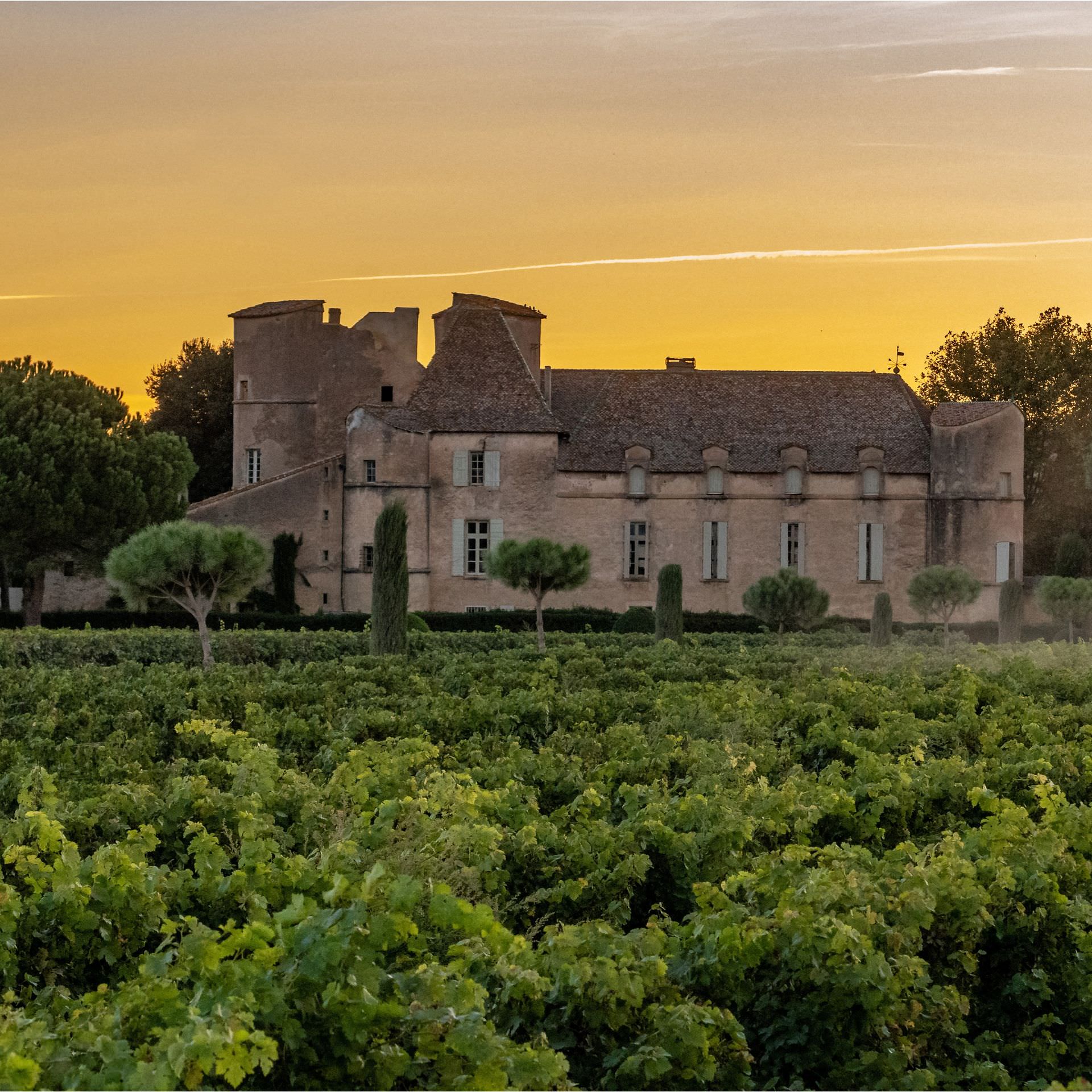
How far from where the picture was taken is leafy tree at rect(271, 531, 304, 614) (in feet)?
133

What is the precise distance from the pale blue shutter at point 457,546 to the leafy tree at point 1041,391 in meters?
21.5

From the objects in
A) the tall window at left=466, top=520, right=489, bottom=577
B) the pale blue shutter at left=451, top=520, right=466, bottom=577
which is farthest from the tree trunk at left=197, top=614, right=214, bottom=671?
the tall window at left=466, top=520, right=489, bottom=577

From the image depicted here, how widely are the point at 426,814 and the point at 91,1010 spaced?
11.3 ft

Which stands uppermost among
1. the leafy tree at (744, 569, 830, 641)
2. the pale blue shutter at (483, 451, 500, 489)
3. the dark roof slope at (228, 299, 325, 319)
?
the dark roof slope at (228, 299, 325, 319)

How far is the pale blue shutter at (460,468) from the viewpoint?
42812 millimetres

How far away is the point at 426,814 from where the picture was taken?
29.0ft

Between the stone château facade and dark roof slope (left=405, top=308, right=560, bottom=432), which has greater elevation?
dark roof slope (left=405, top=308, right=560, bottom=432)

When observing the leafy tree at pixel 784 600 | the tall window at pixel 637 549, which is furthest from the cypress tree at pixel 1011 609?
the tall window at pixel 637 549

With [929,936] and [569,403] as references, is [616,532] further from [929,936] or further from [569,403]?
[929,936]

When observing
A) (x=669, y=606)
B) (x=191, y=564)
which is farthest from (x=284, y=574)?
(x=191, y=564)

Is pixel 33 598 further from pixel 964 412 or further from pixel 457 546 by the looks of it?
pixel 964 412

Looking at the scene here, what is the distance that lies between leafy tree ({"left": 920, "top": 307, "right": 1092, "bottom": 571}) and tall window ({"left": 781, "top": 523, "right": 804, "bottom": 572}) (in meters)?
14.0

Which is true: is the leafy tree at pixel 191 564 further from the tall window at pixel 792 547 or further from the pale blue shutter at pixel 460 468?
the tall window at pixel 792 547

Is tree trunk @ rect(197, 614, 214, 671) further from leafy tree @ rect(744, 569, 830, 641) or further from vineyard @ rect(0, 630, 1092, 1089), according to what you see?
leafy tree @ rect(744, 569, 830, 641)
